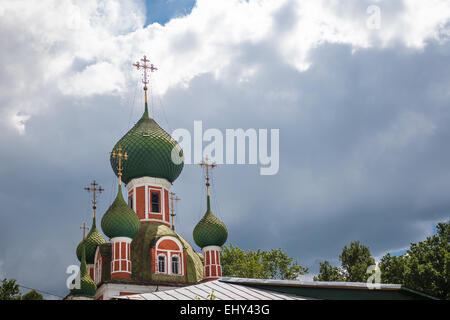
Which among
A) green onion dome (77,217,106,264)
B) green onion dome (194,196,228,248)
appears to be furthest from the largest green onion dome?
green onion dome (194,196,228,248)

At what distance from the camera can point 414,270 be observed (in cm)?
3078

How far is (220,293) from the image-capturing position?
14.9m

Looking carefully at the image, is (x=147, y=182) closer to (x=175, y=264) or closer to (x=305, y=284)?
(x=175, y=264)

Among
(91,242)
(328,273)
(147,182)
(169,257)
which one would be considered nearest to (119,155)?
(147,182)

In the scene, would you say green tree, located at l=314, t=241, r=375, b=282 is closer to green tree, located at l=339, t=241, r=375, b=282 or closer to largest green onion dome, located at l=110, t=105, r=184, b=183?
green tree, located at l=339, t=241, r=375, b=282

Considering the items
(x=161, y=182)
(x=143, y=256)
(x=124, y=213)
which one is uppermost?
(x=161, y=182)

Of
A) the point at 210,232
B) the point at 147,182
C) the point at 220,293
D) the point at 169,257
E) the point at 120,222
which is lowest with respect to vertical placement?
the point at 220,293

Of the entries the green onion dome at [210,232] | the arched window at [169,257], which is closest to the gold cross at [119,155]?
the arched window at [169,257]

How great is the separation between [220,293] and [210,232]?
14.8 metres

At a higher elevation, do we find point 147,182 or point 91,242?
point 147,182

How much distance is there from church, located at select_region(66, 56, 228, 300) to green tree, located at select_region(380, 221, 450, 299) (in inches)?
365
